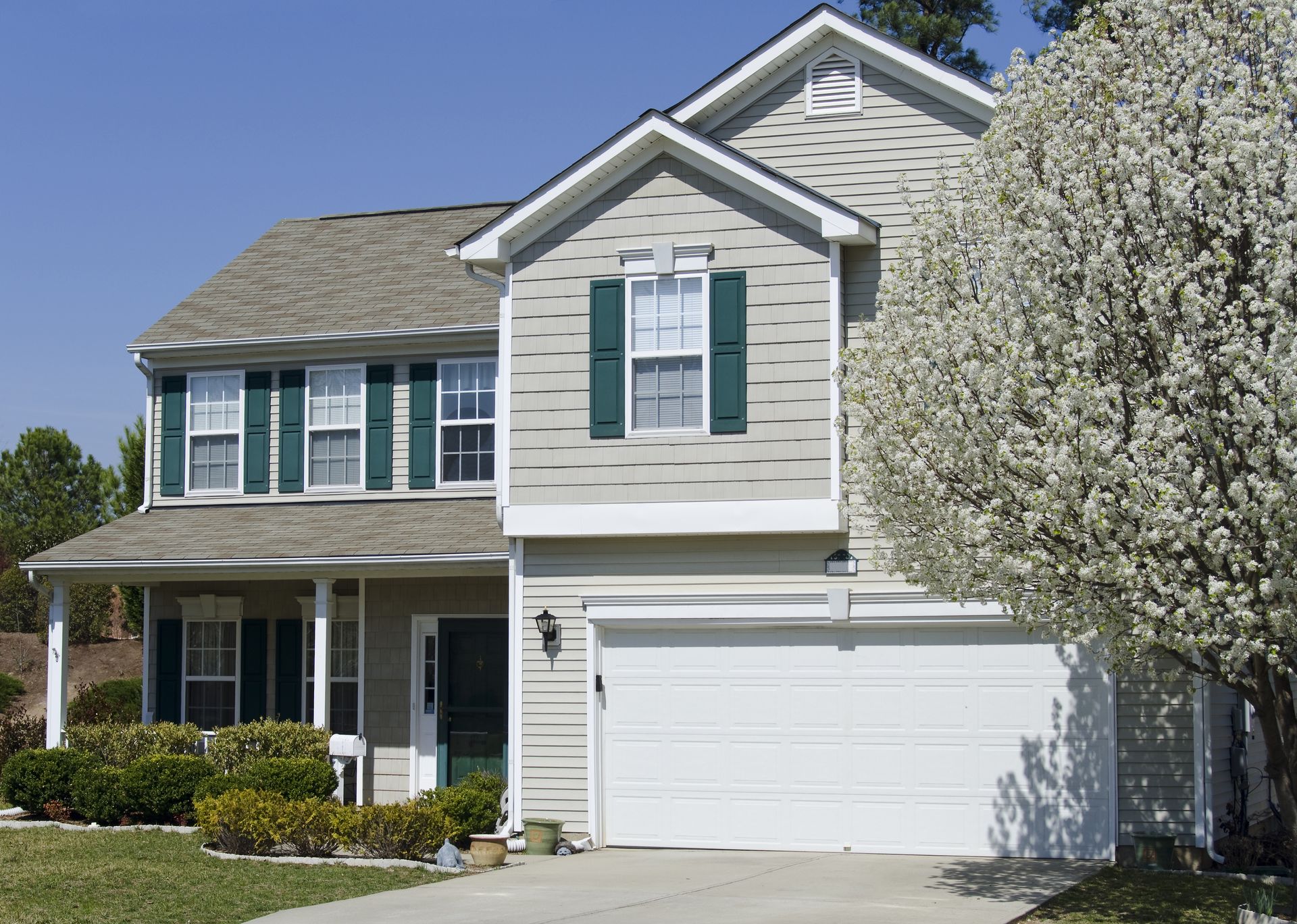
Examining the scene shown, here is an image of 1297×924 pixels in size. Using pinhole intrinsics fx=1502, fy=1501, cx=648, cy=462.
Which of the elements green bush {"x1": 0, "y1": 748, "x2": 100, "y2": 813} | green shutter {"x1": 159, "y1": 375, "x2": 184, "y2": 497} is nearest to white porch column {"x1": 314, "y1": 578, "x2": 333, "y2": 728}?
green bush {"x1": 0, "y1": 748, "x2": 100, "y2": 813}

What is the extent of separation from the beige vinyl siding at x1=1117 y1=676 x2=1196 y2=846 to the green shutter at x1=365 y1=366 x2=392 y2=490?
885cm

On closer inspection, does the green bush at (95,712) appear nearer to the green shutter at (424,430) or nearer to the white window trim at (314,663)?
the white window trim at (314,663)

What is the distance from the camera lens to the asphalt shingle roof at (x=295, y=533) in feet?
53.4

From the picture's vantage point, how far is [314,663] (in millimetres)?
17812

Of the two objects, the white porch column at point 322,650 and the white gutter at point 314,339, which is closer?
the white porch column at point 322,650

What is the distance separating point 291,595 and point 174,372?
10.3 ft

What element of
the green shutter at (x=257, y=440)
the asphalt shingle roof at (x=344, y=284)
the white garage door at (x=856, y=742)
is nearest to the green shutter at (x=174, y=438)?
the asphalt shingle roof at (x=344, y=284)

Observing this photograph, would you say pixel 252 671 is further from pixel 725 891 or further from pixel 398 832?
pixel 725 891

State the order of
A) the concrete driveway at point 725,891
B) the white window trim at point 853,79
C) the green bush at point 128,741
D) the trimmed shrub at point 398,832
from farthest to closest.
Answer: the green bush at point 128,741, the white window trim at point 853,79, the trimmed shrub at point 398,832, the concrete driveway at point 725,891

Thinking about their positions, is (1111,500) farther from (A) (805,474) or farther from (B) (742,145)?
(B) (742,145)

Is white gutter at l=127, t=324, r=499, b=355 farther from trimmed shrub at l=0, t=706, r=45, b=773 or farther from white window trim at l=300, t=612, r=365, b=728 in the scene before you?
trimmed shrub at l=0, t=706, r=45, b=773

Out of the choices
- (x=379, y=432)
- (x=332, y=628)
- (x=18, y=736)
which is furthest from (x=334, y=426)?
(x=18, y=736)

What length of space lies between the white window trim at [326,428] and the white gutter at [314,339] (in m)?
0.39

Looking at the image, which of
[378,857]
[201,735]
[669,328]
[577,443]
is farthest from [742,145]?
[201,735]
